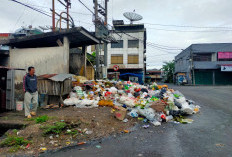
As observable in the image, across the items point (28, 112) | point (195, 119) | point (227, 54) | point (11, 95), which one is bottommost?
point (195, 119)

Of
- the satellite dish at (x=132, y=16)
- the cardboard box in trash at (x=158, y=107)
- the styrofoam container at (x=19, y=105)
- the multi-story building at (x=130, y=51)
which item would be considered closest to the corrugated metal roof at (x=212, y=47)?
the multi-story building at (x=130, y=51)

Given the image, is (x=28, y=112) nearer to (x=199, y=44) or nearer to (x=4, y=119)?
(x=4, y=119)

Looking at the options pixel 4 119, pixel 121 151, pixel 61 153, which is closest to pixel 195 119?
pixel 121 151

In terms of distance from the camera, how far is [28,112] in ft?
16.6

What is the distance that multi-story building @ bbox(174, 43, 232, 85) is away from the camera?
28547mm

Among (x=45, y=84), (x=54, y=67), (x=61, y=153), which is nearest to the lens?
(x=61, y=153)

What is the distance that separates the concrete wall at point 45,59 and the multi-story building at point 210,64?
26595 millimetres

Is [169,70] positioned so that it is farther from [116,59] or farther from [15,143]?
[15,143]

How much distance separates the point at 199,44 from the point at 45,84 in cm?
2935

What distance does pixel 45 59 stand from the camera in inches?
322

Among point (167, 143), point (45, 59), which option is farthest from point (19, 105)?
point (167, 143)

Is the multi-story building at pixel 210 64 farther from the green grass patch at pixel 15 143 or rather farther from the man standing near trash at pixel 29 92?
the green grass patch at pixel 15 143

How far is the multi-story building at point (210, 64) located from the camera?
2855cm

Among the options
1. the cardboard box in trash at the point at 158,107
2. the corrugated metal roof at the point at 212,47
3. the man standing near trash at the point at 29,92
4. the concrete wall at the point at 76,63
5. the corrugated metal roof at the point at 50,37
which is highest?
the corrugated metal roof at the point at 212,47
